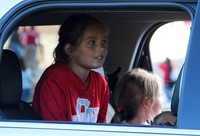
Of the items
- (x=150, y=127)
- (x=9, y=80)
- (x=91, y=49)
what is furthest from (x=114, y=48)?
(x=150, y=127)

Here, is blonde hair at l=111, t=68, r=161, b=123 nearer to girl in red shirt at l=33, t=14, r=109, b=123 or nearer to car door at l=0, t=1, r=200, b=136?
girl in red shirt at l=33, t=14, r=109, b=123

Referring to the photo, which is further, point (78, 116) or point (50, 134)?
point (78, 116)

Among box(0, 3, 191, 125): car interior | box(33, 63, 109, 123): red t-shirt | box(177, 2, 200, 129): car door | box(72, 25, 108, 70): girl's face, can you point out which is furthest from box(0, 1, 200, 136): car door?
box(72, 25, 108, 70): girl's face

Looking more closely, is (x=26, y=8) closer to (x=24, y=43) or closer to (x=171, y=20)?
(x=171, y=20)

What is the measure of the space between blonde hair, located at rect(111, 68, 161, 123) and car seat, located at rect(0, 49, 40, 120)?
0.55 metres

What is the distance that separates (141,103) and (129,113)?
0.09 m

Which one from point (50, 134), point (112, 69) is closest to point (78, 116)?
point (50, 134)

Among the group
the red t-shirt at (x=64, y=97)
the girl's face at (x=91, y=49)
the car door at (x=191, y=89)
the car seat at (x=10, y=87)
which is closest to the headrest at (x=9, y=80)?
the car seat at (x=10, y=87)

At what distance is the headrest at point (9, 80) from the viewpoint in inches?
135

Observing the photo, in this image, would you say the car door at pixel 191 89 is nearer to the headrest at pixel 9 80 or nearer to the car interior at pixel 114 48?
the car interior at pixel 114 48

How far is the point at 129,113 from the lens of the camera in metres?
3.73

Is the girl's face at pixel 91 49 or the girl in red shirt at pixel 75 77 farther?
the girl's face at pixel 91 49

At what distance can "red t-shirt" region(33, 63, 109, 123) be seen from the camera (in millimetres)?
3703

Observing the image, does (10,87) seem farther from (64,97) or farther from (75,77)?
(75,77)
